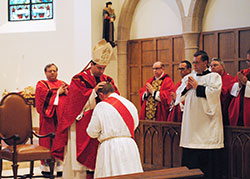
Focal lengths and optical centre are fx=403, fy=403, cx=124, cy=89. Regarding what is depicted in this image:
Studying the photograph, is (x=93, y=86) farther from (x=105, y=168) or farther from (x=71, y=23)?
(x=71, y=23)

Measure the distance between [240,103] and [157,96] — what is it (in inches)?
61.5

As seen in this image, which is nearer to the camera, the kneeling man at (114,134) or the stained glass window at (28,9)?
the kneeling man at (114,134)

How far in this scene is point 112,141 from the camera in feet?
14.6

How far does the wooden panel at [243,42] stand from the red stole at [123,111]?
15.2 ft

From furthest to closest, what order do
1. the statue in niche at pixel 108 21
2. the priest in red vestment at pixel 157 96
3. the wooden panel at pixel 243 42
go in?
the statue in niche at pixel 108 21 → the wooden panel at pixel 243 42 → the priest in red vestment at pixel 157 96

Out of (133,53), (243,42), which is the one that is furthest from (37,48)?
(243,42)

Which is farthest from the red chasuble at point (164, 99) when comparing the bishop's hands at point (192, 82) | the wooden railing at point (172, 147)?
the bishop's hands at point (192, 82)

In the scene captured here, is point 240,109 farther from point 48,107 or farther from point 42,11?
point 42,11

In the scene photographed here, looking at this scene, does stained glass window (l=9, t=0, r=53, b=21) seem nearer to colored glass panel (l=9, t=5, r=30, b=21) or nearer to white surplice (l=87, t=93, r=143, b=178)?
colored glass panel (l=9, t=5, r=30, b=21)

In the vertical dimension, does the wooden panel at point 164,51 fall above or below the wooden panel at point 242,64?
above

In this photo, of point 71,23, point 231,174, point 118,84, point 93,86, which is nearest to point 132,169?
point 93,86

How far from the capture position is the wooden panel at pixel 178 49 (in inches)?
375

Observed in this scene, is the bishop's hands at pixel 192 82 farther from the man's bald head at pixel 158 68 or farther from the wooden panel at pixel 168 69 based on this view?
the wooden panel at pixel 168 69

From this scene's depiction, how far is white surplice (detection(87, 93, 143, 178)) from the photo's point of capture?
4352 mm
